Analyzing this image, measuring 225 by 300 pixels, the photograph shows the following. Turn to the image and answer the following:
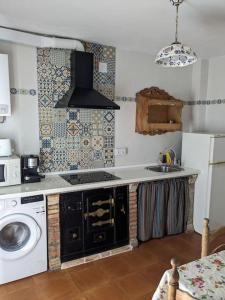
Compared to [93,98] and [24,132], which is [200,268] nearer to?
[93,98]

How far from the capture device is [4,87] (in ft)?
7.36

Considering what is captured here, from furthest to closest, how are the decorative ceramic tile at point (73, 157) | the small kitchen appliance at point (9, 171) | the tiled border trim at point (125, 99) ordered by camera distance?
1. the tiled border trim at point (125, 99)
2. the decorative ceramic tile at point (73, 157)
3. the small kitchen appliance at point (9, 171)

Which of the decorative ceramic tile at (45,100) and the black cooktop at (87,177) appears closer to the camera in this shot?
the black cooktop at (87,177)

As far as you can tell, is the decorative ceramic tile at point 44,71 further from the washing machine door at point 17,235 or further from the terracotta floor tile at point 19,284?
the terracotta floor tile at point 19,284

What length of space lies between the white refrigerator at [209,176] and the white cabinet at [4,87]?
2.21 metres

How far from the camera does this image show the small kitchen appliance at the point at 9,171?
2205mm

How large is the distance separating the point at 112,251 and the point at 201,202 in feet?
4.14

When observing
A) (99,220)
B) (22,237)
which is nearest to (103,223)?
(99,220)

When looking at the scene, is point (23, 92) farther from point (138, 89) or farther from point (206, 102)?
point (206, 102)

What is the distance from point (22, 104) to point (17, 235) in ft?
4.25

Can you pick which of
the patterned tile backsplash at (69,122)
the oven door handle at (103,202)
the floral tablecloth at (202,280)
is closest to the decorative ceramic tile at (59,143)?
the patterned tile backsplash at (69,122)

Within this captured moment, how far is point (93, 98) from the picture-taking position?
251 centimetres

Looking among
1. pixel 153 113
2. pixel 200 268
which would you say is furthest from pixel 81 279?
pixel 153 113

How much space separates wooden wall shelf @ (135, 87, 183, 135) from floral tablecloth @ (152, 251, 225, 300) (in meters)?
2.11
